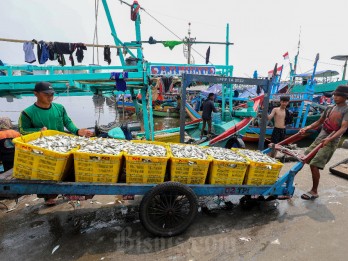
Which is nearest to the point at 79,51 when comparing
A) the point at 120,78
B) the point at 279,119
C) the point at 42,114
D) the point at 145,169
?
the point at 120,78

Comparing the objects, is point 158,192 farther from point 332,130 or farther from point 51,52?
point 51,52

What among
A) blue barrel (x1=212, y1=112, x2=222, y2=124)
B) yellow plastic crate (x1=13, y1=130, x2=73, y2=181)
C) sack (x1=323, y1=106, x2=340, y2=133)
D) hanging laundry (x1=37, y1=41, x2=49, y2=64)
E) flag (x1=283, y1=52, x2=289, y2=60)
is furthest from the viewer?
flag (x1=283, y1=52, x2=289, y2=60)

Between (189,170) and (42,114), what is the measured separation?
2498 mm

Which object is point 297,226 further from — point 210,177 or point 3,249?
point 3,249

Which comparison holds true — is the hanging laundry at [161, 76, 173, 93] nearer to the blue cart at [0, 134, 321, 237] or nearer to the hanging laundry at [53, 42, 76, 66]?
the hanging laundry at [53, 42, 76, 66]

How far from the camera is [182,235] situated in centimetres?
333

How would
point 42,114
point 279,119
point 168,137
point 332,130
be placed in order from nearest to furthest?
point 42,114 → point 332,130 → point 279,119 → point 168,137

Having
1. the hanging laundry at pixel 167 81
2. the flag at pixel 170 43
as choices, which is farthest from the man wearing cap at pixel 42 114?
the flag at pixel 170 43

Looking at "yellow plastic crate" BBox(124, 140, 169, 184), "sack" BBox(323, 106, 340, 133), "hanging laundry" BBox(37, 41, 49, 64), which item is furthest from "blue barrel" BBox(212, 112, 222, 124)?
"yellow plastic crate" BBox(124, 140, 169, 184)

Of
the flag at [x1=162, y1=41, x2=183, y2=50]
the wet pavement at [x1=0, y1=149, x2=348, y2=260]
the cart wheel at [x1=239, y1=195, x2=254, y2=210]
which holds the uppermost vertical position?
the flag at [x1=162, y1=41, x2=183, y2=50]

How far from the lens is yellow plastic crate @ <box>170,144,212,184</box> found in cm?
320

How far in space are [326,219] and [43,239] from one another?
432cm

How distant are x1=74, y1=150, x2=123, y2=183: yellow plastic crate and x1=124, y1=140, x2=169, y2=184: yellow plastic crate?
0.51 ft

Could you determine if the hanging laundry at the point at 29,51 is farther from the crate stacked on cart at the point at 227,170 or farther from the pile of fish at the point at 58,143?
the crate stacked on cart at the point at 227,170
